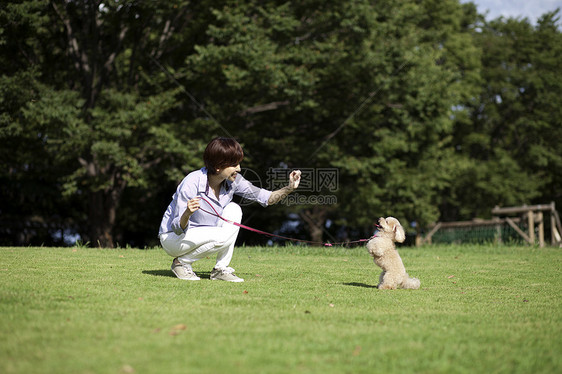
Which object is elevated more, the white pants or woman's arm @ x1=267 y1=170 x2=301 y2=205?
woman's arm @ x1=267 y1=170 x2=301 y2=205

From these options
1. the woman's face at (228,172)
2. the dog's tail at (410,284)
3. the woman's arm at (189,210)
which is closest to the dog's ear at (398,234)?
the dog's tail at (410,284)

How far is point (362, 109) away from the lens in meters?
22.7

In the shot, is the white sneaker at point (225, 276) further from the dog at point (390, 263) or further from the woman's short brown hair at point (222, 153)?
the dog at point (390, 263)

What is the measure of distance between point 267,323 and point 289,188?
8.12 ft

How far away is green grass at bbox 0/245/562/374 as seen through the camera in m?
3.37

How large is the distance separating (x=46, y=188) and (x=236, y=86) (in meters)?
10.8

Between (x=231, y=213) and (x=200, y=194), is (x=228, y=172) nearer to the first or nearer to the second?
(x=200, y=194)

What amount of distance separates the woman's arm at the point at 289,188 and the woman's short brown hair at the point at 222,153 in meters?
0.66

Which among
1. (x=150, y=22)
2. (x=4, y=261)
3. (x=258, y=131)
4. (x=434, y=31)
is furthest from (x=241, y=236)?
(x=4, y=261)

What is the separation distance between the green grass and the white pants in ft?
1.17

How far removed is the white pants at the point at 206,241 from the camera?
6547mm

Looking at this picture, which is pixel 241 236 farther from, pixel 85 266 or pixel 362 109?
pixel 85 266

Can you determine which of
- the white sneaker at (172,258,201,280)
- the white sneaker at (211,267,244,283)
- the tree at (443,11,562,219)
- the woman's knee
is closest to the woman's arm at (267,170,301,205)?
the woman's knee

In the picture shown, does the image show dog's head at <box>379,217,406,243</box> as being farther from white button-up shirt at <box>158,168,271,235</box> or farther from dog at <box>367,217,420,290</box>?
white button-up shirt at <box>158,168,271,235</box>
